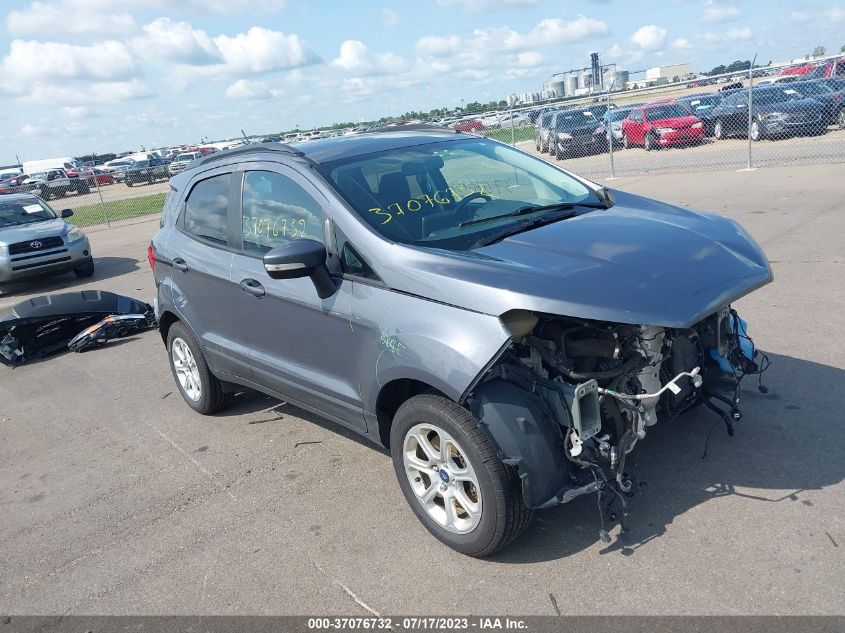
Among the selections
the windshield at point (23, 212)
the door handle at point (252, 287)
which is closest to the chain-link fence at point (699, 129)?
the windshield at point (23, 212)

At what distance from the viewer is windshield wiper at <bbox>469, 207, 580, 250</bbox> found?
3.81m

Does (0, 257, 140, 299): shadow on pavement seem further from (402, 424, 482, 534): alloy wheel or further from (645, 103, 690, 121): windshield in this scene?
(645, 103, 690, 121): windshield

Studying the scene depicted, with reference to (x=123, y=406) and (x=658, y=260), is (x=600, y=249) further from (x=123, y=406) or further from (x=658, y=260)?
(x=123, y=406)

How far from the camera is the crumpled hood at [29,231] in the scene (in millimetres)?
12667

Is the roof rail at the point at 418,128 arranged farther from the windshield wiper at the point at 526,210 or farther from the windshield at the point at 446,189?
the windshield wiper at the point at 526,210

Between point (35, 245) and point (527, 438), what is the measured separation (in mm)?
11932

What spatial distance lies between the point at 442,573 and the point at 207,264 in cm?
269

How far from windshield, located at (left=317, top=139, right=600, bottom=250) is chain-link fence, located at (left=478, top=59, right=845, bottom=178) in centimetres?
1256

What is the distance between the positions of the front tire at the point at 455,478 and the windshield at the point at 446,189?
898mm

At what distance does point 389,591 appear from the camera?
3.39 metres

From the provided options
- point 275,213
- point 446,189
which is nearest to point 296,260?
point 275,213

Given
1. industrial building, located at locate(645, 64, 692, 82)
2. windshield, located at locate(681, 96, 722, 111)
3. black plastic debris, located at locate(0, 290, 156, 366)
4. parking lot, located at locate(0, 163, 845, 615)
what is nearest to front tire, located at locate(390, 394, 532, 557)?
parking lot, located at locate(0, 163, 845, 615)

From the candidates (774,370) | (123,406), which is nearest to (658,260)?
(774,370)

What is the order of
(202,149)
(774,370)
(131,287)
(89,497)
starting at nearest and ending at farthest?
1. (89,497)
2. (774,370)
3. (131,287)
4. (202,149)
